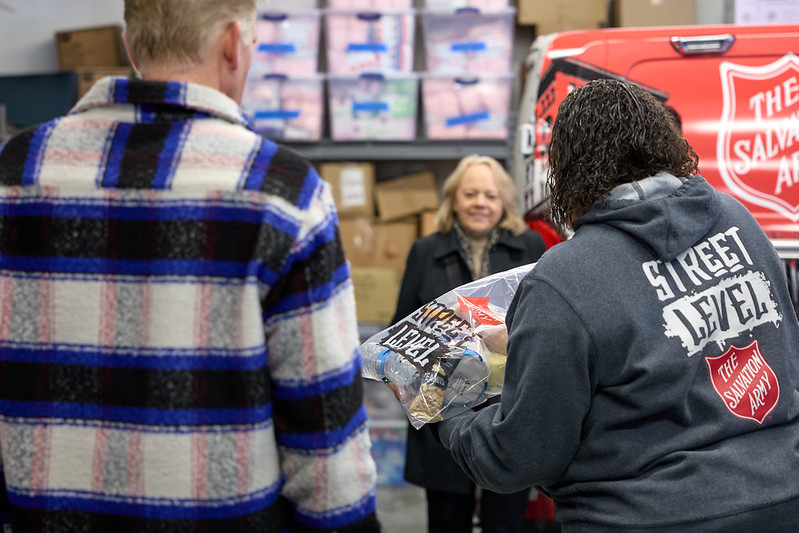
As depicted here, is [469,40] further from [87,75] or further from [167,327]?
[167,327]

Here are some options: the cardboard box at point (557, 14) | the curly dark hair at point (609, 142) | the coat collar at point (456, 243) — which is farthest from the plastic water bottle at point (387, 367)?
the cardboard box at point (557, 14)

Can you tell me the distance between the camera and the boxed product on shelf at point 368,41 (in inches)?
151

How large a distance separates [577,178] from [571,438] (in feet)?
1.40

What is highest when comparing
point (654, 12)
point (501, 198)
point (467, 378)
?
point (654, 12)

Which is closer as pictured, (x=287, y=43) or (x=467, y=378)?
(x=467, y=378)

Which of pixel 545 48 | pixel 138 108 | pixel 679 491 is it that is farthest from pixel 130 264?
pixel 545 48

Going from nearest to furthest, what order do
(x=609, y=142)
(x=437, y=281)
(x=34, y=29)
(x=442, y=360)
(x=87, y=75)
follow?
(x=609, y=142), (x=442, y=360), (x=437, y=281), (x=87, y=75), (x=34, y=29)

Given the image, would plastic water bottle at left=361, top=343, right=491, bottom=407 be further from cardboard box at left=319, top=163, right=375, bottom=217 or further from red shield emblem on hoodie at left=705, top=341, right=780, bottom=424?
cardboard box at left=319, top=163, right=375, bottom=217

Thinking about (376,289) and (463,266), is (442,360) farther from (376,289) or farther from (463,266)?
(376,289)

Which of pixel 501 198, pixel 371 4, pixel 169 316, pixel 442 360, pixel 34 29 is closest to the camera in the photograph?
pixel 169 316

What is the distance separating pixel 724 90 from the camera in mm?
2398

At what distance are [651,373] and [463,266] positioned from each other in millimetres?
1654

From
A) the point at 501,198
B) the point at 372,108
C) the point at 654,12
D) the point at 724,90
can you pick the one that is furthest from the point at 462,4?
the point at 724,90

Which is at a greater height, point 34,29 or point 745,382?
point 34,29
